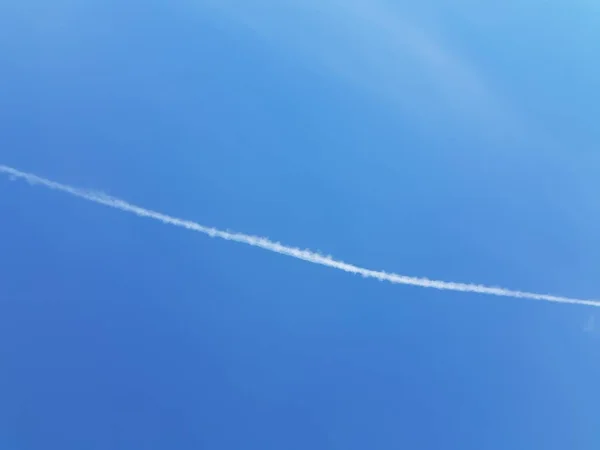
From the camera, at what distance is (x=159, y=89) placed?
2123 mm

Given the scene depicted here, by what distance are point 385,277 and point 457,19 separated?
3.25 feet

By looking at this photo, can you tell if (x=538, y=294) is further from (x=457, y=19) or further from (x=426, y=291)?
(x=457, y=19)

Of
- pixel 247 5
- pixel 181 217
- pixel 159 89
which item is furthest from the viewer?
pixel 247 5

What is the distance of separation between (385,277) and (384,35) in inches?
33.9

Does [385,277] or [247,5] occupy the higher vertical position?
[247,5]

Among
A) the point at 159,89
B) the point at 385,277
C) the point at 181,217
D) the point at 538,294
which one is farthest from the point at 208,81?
the point at 538,294

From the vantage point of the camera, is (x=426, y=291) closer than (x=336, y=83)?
Yes

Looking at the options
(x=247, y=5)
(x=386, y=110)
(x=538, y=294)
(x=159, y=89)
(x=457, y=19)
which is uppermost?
(x=457, y=19)

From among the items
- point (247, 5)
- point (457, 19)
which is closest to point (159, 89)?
point (247, 5)

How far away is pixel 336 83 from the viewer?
220 centimetres

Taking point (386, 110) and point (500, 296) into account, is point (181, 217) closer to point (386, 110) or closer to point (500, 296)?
point (386, 110)

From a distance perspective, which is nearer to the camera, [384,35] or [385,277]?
[385,277]

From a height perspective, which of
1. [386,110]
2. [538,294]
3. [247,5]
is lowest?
[538,294]

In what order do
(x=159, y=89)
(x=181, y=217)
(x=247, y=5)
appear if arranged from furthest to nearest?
(x=247, y=5) → (x=159, y=89) → (x=181, y=217)
